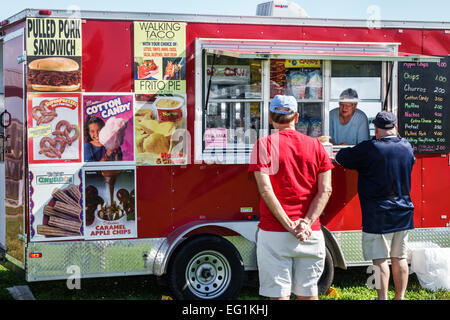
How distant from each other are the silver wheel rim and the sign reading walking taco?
1678 millimetres

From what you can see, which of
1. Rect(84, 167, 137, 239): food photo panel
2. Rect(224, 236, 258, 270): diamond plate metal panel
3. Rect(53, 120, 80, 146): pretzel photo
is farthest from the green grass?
Rect(53, 120, 80, 146): pretzel photo

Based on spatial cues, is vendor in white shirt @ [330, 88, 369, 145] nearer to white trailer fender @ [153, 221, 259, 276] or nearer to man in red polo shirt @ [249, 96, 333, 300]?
white trailer fender @ [153, 221, 259, 276]

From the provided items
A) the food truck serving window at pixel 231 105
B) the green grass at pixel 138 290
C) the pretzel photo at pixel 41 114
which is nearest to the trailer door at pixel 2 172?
the green grass at pixel 138 290

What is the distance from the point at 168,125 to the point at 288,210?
2.09 m

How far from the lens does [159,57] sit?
19.0 ft

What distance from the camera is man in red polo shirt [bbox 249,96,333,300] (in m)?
4.09

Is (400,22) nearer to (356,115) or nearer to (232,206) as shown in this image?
(356,115)

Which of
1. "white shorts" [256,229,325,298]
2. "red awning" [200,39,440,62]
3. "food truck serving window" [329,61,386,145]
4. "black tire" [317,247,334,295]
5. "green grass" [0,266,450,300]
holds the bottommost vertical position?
"green grass" [0,266,450,300]

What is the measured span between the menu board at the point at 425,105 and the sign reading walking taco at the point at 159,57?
2.35 m

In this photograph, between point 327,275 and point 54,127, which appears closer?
point 54,127

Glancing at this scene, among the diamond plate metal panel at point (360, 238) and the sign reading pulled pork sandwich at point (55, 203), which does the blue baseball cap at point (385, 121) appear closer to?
the diamond plate metal panel at point (360, 238)

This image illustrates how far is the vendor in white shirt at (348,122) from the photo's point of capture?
6.24m

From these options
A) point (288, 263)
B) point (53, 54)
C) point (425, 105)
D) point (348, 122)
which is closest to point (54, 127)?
point (53, 54)

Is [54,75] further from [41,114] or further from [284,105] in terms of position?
[284,105]
